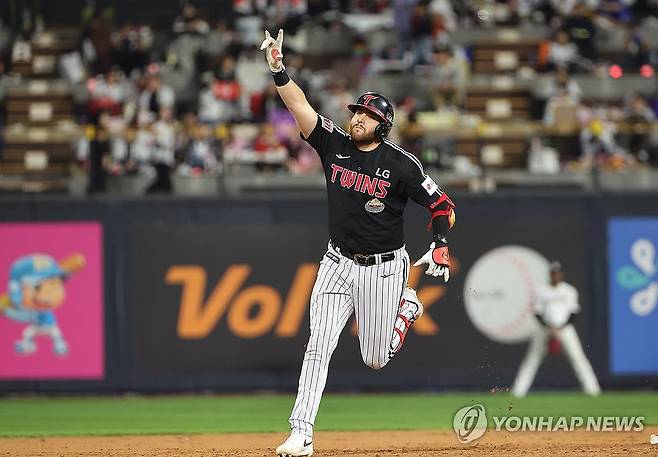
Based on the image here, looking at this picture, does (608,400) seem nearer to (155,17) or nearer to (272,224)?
(272,224)

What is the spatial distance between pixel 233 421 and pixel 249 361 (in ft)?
7.54

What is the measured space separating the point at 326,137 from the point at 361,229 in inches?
28.3

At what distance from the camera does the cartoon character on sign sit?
1541 centimetres

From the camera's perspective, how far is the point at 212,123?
17719mm

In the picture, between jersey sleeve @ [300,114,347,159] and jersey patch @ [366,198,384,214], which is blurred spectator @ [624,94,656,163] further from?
jersey patch @ [366,198,384,214]

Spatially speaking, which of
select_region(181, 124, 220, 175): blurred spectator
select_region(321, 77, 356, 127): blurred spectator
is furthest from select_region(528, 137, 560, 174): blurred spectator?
select_region(181, 124, 220, 175): blurred spectator

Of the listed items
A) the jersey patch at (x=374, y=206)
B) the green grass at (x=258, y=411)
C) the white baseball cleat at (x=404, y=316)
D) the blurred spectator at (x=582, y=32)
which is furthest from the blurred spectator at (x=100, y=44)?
the jersey patch at (x=374, y=206)

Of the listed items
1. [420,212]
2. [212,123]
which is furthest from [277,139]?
[420,212]

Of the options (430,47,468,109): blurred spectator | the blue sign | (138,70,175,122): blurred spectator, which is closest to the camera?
the blue sign

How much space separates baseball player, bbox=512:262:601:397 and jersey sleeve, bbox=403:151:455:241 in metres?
6.53

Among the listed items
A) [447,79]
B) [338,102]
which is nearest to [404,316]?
[338,102]

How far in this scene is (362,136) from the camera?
8922mm

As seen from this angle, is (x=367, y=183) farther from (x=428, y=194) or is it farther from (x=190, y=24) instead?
(x=190, y=24)

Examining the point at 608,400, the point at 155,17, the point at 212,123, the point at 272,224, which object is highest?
the point at 155,17
